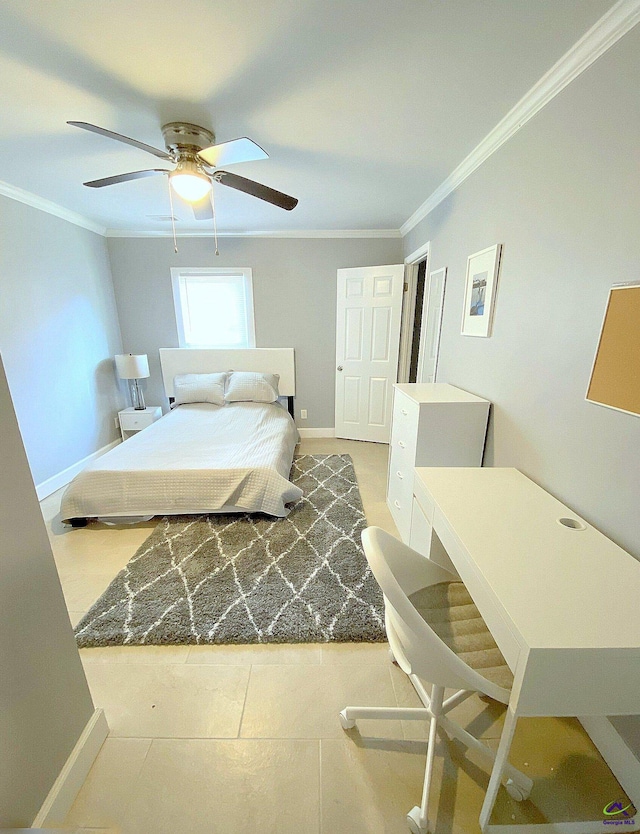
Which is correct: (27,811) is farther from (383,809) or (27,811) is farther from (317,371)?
(317,371)

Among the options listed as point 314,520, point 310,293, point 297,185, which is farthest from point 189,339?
point 314,520

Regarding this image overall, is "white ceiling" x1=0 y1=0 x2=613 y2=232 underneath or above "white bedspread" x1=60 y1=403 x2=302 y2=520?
above

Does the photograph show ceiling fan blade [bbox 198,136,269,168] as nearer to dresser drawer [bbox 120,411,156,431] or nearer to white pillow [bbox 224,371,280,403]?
white pillow [bbox 224,371,280,403]

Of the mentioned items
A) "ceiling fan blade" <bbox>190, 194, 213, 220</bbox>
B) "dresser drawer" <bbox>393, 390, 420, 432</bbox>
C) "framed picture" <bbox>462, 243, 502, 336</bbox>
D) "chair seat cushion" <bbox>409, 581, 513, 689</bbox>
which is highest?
"ceiling fan blade" <bbox>190, 194, 213, 220</bbox>

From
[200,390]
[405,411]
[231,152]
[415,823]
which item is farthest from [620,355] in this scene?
[200,390]

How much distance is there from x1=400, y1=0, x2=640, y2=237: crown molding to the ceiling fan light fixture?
1522mm

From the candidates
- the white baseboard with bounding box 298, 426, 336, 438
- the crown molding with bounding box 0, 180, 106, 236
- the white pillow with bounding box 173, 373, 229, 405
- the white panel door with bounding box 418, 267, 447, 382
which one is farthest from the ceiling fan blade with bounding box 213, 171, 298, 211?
the white baseboard with bounding box 298, 426, 336, 438

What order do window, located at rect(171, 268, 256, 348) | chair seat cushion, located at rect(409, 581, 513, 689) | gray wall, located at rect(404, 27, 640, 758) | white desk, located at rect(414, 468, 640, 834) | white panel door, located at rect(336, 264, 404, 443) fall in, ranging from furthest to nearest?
window, located at rect(171, 268, 256, 348), white panel door, located at rect(336, 264, 404, 443), gray wall, located at rect(404, 27, 640, 758), chair seat cushion, located at rect(409, 581, 513, 689), white desk, located at rect(414, 468, 640, 834)

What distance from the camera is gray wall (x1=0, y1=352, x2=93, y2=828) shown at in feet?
2.76

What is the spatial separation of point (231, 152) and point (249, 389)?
2.41 meters

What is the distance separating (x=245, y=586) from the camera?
1.87 meters

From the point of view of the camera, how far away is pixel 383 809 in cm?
102

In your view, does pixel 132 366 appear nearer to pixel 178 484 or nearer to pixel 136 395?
pixel 136 395

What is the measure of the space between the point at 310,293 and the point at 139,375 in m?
2.15
